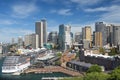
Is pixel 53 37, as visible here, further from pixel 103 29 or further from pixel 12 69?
pixel 12 69

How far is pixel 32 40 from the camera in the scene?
86.1 m

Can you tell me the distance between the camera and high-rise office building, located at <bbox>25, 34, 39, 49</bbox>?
277 feet

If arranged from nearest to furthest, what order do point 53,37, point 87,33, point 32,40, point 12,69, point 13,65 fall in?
point 12,69 → point 13,65 → point 87,33 → point 32,40 → point 53,37

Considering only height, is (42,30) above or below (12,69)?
above

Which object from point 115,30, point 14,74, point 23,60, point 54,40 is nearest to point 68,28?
point 54,40

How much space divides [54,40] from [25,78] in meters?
64.7

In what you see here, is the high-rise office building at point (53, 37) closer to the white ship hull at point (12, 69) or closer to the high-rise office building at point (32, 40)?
the high-rise office building at point (32, 40)

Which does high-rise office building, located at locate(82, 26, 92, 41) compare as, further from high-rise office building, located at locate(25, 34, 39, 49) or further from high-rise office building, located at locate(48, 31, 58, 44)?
high-rise office building, located at locate(25, 34, 39, 49)

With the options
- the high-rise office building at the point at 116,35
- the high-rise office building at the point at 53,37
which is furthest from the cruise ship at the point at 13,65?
the high-rise office building at the point at 53,37

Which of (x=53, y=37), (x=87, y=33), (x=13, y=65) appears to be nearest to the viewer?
(x=13, y=65)

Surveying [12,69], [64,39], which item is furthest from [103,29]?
[12,69]

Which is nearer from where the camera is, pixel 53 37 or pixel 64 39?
pixel 64 39

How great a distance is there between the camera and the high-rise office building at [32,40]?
8444 cm

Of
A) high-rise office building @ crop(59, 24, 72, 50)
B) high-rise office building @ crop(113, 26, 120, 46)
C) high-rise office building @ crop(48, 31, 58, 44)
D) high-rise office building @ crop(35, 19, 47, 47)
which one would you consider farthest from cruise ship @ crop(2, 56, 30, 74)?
high-rise office building @ crop(48, 31, 58, 44)
